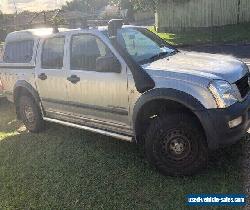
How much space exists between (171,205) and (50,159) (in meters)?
2.47

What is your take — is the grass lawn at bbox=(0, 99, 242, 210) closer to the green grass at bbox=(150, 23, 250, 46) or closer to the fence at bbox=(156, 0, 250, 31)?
the green grass at bbox=(150, 23, 250, 46)

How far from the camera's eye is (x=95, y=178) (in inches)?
207

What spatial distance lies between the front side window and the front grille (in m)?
1.31

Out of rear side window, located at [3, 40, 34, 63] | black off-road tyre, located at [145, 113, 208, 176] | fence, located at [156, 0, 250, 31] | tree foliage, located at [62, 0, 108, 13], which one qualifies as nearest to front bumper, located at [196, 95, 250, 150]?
black off-road tyre, located at [145, 113, 208, 176]

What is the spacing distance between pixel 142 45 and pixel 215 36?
14.3 meters

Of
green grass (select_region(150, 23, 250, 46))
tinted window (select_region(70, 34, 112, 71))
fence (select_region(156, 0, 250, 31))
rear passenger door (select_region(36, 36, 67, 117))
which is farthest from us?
fence (select_region(156, 0, 250, 31))

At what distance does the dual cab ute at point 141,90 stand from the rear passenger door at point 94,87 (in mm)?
15

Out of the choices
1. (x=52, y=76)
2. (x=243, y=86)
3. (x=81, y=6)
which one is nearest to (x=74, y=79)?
(x=52, y=76)

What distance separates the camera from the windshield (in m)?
5.55

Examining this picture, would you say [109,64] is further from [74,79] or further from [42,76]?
[42,76]

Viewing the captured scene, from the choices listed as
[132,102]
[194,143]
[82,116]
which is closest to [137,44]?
[132,102]

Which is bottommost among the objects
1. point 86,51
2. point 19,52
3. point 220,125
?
point 220,125

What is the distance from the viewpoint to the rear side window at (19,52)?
7.08 metres

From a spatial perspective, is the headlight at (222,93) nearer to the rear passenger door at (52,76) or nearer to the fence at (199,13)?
the rear passenger door at (52,76)
